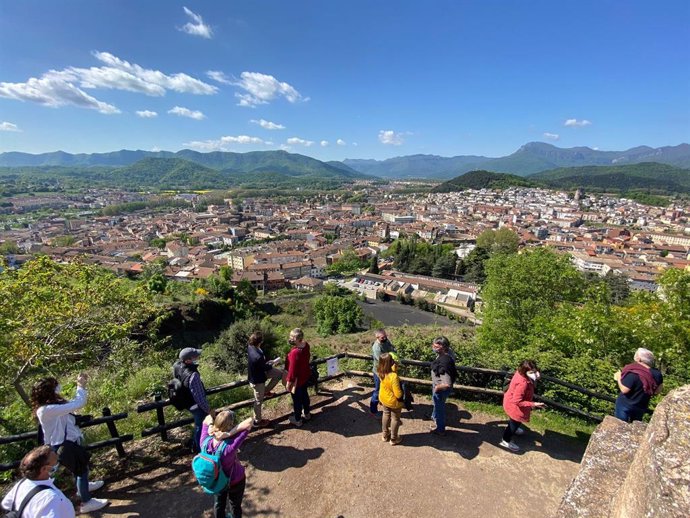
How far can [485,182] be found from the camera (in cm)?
18138

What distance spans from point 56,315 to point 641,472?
7762 mm

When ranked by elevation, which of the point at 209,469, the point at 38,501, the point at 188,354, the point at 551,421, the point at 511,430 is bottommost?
the point at 551,421

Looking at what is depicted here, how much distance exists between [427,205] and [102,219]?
368 ft

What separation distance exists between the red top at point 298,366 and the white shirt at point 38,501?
301 centimetres

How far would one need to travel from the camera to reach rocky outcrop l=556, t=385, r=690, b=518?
2.00 meters

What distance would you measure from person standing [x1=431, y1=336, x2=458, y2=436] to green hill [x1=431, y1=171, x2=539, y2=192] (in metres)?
187

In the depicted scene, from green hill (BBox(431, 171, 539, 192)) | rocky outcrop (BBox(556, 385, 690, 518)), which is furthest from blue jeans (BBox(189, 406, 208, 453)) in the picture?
green hill (BBox(431, 171, 539, 192))

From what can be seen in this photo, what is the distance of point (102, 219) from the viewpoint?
104875mm

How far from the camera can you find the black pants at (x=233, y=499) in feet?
11.6

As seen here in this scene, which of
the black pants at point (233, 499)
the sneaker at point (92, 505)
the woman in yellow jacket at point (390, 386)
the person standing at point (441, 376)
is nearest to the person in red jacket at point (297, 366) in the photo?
the woman in yellow jacket at point (390, 386)

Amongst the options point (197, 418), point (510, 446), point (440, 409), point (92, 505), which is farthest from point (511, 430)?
point (92, 505)

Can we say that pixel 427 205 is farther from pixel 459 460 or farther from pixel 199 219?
pixel 459 460

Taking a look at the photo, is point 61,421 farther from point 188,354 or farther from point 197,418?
point 197,418

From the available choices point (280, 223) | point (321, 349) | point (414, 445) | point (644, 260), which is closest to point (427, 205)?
point (280, 223)
